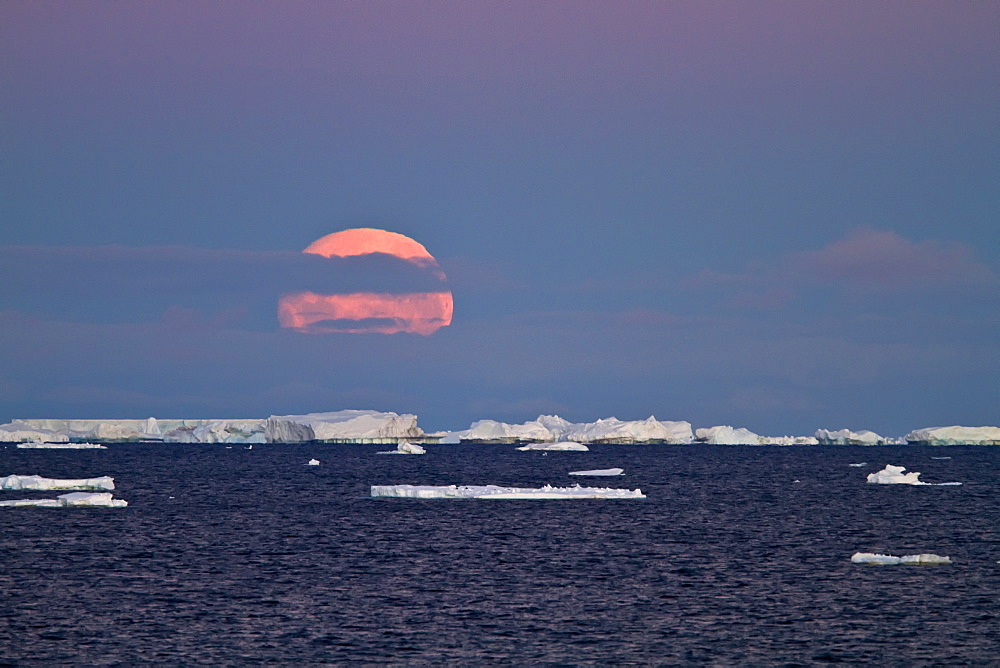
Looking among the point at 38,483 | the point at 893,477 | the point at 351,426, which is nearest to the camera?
the point at 38,483

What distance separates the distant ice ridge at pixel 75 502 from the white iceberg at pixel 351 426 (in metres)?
81.1

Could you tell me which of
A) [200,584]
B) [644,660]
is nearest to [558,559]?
[200,584]

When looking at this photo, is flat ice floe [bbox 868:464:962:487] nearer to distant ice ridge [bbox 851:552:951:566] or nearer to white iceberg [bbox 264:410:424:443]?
distant ice ridge [bbox 851:552:951:566]

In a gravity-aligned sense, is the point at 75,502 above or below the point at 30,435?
below

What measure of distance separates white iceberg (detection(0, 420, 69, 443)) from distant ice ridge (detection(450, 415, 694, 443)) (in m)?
56.8

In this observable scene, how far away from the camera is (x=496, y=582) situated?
3516 cm

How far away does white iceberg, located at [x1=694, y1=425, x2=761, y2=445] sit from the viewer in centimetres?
15100

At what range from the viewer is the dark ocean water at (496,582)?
25.9 meters

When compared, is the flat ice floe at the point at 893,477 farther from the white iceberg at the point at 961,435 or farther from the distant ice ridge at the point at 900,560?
the white iceberg at the point at 961,435

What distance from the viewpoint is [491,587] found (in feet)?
112

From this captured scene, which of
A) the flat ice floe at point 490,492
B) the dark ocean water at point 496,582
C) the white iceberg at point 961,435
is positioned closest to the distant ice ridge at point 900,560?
the dark ocean water at point 496,582

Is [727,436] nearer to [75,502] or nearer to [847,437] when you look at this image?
[847,437]

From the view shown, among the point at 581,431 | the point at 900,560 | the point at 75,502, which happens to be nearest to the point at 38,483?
the point at 75,502

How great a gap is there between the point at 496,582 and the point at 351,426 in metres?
110
